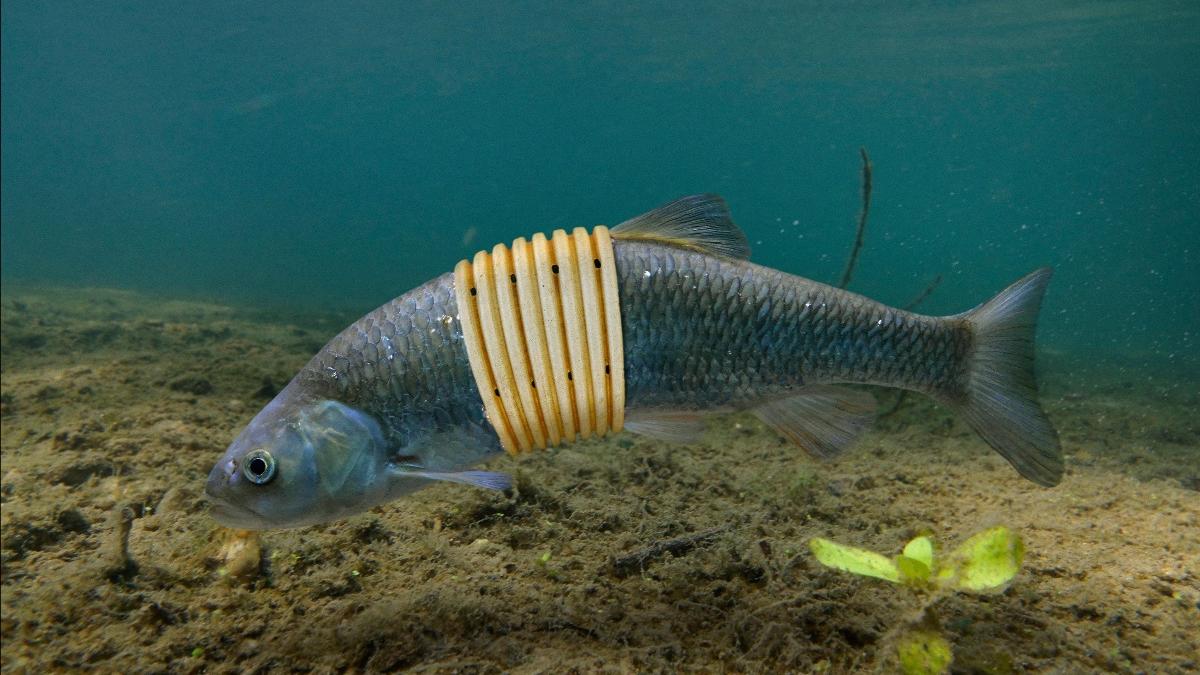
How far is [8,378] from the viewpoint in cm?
588

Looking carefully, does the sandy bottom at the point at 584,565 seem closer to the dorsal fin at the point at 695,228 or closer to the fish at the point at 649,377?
the fish at the point at 649,377

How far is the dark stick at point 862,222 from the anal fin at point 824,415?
3.08 meters

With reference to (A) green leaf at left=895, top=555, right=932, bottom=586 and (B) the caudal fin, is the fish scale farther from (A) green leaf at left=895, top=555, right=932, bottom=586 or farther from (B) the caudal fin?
(A) green leaf at left=895, top=555, right=932, bottom=586

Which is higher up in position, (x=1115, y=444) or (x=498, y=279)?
(x=498, y=279)

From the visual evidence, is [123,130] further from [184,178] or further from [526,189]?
[526,189]

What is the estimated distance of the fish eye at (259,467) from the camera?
Answer: 2.21 metres

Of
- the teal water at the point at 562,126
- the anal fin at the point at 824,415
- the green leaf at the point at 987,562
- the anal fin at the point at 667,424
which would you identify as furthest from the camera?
the teal water at the point at 562,126

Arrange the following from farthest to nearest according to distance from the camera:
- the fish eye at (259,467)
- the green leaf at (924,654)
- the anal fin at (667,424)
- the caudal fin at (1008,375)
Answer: the anal fin at (667,424), the caudal fin at (1008,375), the fish eye at (259,467), the green leaf at (924,654)

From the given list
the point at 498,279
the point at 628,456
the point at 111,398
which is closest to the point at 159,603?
the point at 498,279

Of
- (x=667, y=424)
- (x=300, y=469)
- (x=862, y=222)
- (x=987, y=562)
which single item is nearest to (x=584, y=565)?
(x=667, y=424)

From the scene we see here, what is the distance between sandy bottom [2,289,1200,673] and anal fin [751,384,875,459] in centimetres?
53

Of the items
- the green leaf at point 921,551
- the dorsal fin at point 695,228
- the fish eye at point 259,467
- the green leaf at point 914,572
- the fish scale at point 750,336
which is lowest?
the green leaf at point 914,572

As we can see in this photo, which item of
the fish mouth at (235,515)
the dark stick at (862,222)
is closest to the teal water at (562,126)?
the dark stick at (862,222)

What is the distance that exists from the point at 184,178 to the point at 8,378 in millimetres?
115986
